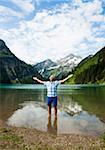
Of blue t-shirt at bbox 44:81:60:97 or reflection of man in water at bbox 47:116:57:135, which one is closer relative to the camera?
reflection of man in water at bbox 47:116:57:135

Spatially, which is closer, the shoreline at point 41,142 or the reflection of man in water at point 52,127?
the shoreline at point 41,142

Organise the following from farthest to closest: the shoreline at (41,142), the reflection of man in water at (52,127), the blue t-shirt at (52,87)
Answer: the blue t-shirt at (52,87) → the reflection of man in water at (52,127) → the shoreline at (41,142)

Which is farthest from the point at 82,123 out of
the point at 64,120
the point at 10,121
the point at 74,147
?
the point at 74,147

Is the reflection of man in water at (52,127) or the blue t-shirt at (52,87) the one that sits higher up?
the blue t-shirt at (52,87)

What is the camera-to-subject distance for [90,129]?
18078 mm

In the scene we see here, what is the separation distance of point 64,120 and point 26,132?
6635 millimetres

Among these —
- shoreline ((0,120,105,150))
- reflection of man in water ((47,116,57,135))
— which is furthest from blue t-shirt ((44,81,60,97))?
shoreline ((0,120,105,150))

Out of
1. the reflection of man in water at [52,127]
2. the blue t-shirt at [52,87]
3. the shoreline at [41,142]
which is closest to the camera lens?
the shoreline at [41,142]

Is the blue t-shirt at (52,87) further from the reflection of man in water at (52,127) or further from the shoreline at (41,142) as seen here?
the shoreline at (41,142)

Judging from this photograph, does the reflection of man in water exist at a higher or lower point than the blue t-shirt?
lower

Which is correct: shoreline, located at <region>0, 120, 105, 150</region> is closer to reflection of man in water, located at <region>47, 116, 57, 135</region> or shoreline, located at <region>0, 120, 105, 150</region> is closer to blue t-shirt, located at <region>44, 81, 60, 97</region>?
reflection of man in water, located at <region>47, 116, 57, 135</region>

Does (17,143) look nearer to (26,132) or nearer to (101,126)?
(26,132)

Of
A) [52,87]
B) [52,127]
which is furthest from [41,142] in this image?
[52,87]

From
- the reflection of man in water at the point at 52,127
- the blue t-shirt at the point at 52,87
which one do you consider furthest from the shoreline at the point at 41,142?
the blue t-shirt at the point at 52,87
